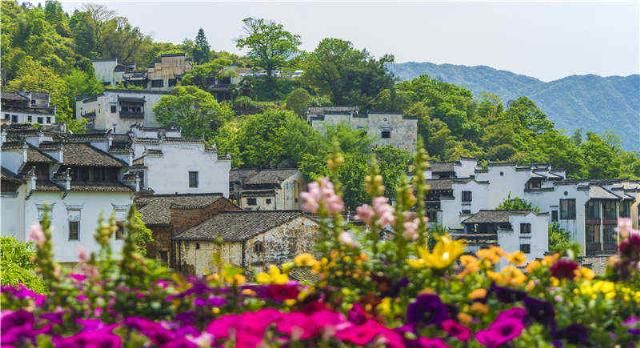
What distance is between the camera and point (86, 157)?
143 feet

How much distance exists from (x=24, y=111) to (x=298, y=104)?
2281 centimetres

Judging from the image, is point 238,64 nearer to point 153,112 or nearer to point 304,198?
point 153,112

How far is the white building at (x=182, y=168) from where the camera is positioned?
65750 millimetres

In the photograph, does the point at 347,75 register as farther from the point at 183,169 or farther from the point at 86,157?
the point at 86,157

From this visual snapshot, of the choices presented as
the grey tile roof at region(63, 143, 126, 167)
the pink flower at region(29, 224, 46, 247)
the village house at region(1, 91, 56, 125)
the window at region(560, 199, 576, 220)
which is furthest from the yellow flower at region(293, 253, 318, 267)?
the village house at region(1, 91, 56, 125)

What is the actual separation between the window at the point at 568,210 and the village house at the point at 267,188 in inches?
666

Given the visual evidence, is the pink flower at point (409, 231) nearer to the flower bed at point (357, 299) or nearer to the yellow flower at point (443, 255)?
the flower bed at point (357, 299)

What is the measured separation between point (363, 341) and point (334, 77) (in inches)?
3973

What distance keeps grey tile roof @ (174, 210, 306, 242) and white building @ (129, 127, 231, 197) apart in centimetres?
1355

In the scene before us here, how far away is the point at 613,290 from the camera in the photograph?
31.2 ft

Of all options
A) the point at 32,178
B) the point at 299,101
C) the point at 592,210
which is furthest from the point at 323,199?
the point at 299,101

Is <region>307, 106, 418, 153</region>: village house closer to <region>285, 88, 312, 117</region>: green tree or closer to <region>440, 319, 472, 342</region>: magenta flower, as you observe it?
<region>285, 88, 312, 117</region>: green tree

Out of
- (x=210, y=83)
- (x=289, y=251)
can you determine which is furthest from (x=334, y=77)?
(x=289, y=251)

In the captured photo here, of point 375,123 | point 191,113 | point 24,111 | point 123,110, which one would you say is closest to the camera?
point 24,111
